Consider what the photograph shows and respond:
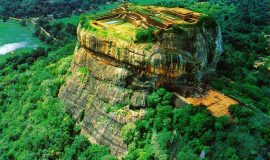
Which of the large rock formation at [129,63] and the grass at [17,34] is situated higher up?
the large rock formation at [129,63]

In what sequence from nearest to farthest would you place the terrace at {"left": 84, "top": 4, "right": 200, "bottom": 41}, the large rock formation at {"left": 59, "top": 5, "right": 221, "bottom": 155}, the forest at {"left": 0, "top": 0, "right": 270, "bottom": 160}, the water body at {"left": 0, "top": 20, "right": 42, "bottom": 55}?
the forest at {"left": 0, "top": 0, "right": 270, "bottom": 160}
the large rock formation at {"left": 59, "top": 5, "right": 221, "bottom": 155}
the terrace at {"left": 84, "top": 4, "right": 200, "bottom": 41}
the water body at {"left": 0, "top": 20, "right": 42, "bottom": 55}

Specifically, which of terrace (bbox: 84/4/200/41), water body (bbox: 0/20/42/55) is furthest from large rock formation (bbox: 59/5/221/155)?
water body (bbox: 0/20/42/55)

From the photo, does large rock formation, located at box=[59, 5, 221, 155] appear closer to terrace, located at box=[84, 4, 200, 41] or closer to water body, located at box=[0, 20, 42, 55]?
terrace, located at box=[84, 4, 200, 41]

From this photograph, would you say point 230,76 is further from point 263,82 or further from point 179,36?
point 179,36

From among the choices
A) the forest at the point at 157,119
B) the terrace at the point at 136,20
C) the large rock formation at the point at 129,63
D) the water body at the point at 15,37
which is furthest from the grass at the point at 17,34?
the large rock formation at the point at 129,63

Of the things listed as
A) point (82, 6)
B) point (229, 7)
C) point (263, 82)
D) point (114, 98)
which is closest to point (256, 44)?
point (263, 82)

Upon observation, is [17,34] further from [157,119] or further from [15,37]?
[157,119]

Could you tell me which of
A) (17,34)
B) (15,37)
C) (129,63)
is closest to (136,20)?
(129,63)

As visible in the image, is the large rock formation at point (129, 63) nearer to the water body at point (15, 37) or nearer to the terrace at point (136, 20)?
the terrace at point (136, 20)
